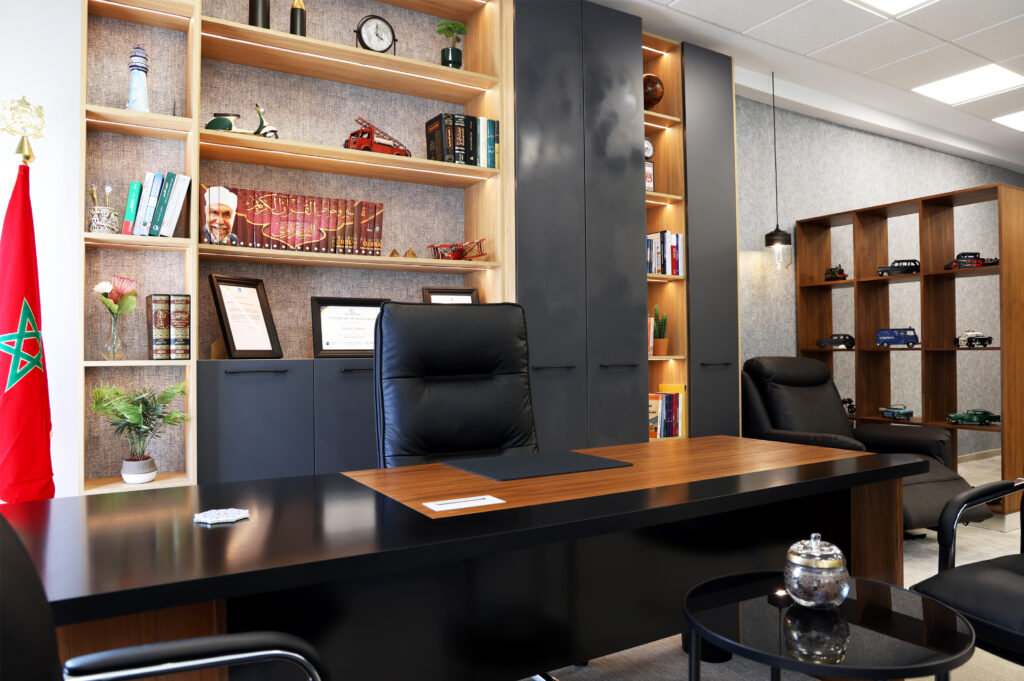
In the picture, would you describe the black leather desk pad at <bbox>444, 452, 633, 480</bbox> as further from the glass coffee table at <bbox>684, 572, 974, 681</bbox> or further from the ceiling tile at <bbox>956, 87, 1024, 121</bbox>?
the ceiling tile at <bbox>956, 87, 1024, 121</bbox>

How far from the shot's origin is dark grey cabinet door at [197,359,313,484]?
260 centimetres

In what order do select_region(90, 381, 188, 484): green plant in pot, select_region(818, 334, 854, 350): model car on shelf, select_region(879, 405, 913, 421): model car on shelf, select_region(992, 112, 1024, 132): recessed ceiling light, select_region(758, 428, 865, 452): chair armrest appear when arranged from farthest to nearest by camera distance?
1. select_region(992, 112, 1024, 132): recessed ceiling light
2. select_region(818, 334, 854, 350): model car on shelf
3. select_region(879, 405, 913, 421): model car on shelf
4. select_region(758, 428, 865, 452): chair armrest
5. select_region(90, 381, 188, 484): green plant in pot

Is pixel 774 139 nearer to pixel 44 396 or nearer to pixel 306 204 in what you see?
pixel 306 204

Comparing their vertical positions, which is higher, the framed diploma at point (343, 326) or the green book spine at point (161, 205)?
the green book spine at point (161, 205)

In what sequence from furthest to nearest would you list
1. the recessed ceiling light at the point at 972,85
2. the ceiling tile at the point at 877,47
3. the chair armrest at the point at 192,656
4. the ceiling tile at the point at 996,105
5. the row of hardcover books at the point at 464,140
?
the ceiling tile at the point at 996,105 < the recessed ceiling light at the point at 972,85 < the ceiling tile at the point at 877,47 < the row of hardcover books at the point at 464,140 < the chair armrest at the point at 192,656

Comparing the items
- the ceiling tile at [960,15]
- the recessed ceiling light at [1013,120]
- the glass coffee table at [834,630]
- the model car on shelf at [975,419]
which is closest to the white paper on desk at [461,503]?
the glass coffee table at [834,630]

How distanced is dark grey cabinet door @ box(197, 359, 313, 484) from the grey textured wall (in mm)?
3208

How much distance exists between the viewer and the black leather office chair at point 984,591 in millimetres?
1442

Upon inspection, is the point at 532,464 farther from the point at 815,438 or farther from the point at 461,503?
the point at 815,438

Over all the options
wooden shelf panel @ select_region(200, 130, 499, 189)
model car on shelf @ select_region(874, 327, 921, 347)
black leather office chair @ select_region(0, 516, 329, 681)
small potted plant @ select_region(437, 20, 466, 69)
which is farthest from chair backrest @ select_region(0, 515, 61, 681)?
model car on shelf @ select_region(874, 327, 921, 347)

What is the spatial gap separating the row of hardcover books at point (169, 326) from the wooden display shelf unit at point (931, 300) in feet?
13.8

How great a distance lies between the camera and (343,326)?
3.10 meters

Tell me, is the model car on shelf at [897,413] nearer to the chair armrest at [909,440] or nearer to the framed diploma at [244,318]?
the chair armrest at [909,440]

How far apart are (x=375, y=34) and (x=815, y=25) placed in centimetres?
251
